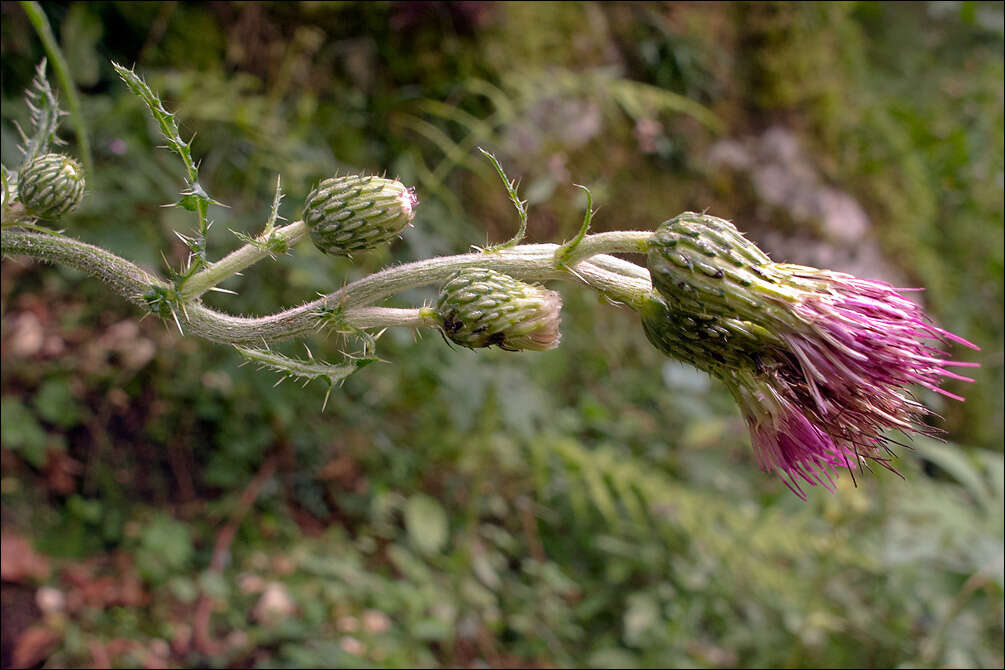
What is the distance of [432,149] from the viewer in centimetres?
409

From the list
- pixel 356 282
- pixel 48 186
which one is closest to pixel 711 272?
pixel 356 282

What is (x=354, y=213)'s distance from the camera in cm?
148

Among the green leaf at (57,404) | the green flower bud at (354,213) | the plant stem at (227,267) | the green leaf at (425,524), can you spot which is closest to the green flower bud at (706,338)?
the green flower bud at (354,213)

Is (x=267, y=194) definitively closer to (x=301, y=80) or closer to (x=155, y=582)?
(x=301, y=80)

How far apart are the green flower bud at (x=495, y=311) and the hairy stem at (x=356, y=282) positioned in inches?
1.5

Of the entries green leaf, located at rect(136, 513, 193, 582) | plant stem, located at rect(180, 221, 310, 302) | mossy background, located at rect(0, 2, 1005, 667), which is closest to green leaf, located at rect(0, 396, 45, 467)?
mossy background, located at rect(0, 2, 1005, 667)

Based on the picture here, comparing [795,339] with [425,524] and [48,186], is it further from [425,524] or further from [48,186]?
[425,524]

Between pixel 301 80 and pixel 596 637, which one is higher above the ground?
pixel 301 80

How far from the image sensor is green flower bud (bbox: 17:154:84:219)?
4.93 ft

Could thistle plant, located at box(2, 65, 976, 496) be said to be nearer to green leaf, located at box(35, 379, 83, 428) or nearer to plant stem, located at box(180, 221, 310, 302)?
plant stem, located at box(180, 221, 310, 302)

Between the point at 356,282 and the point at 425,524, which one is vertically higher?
the point at 356,282

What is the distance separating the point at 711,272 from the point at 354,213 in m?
0.73

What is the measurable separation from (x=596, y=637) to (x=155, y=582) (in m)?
1.99

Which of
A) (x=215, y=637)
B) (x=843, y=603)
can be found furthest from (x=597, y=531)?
(x=215, y=637)
